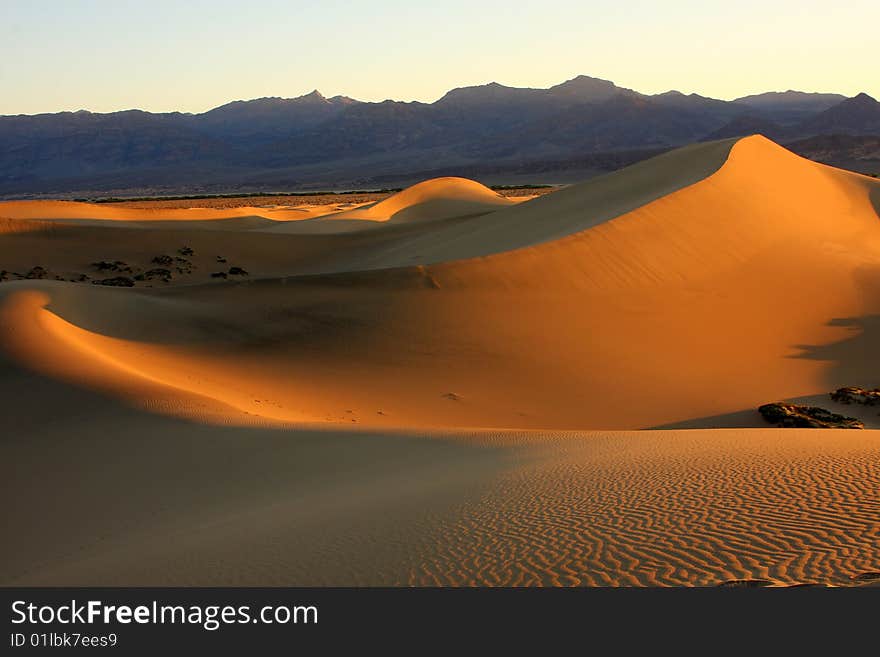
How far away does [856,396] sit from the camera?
13.1 m

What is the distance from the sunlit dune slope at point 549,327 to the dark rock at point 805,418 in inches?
33.4

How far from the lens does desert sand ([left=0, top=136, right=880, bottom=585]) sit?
5.38 metres

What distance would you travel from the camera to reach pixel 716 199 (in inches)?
923

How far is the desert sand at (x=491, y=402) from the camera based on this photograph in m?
5.38

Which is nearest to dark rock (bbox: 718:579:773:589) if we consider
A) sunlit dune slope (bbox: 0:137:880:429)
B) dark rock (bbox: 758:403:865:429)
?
sunlit dune slope (bbox: 0:137:880:429)

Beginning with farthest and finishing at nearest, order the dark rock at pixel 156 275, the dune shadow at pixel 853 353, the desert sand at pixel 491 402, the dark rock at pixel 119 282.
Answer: the dark rock at pixel 156 275, the dark rock at pixel 119 282, the dune shadow at pixel 853 353, the desert sand at pixel 491 402

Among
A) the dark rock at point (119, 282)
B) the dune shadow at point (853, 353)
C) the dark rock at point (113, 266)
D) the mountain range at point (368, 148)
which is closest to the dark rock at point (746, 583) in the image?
the dune shadow at point (853, 353)

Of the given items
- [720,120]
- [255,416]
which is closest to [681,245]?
[255,416]

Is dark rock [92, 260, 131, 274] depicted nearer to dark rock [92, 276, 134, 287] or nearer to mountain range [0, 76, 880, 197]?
dark rock [92, 276, 134, 287]

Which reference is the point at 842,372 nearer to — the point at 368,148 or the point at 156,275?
the point at 156,275

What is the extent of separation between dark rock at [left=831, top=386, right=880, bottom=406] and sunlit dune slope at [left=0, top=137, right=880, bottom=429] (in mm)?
625

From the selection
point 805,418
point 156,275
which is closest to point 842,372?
point 805,418

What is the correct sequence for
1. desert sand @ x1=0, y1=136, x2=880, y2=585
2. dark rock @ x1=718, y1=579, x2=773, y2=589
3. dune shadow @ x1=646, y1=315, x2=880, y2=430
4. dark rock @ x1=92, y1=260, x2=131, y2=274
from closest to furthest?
1. dark rock @ x1=718, y1=579, x2=773, y2=589
2. desert sand @ x1=0, y1=136, x2=880, y2=585
3. dune shadow @ x1=646, y1=315, x2=880, y2=430
4. dark rock @ x1=92, y1=260, x2=131, y2=274

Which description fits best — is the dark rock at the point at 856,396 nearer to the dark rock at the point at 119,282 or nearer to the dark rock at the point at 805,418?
the dark rock at the point at 805,418
